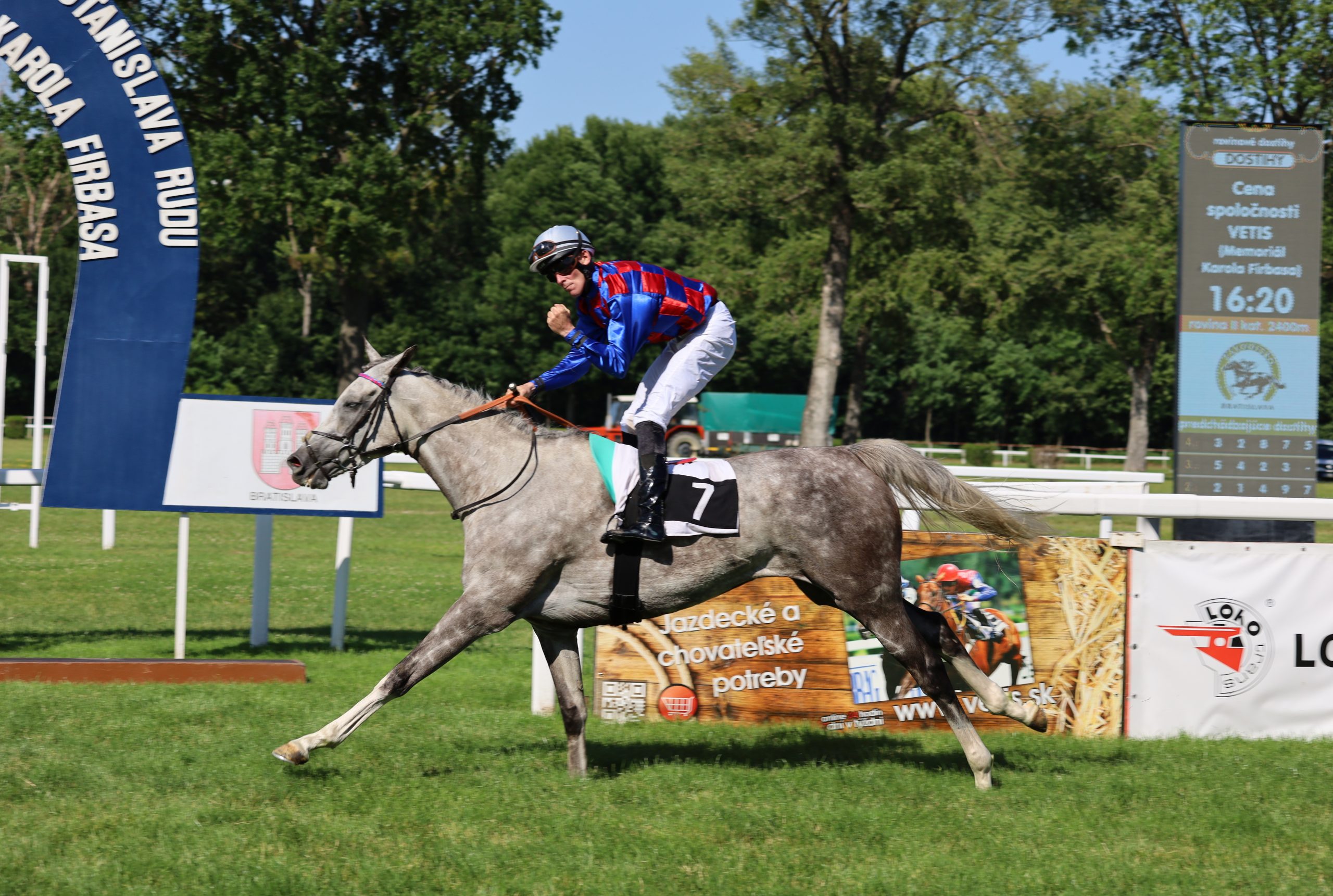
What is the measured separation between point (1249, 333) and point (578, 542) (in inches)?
245

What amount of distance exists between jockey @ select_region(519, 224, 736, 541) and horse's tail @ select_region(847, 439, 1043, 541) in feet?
3.17

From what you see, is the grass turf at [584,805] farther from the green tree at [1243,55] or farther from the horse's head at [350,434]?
the green tree at [1243,55]

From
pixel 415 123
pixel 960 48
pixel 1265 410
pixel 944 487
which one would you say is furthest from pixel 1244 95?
pixel 944 487

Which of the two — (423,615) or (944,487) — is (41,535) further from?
(944,487)

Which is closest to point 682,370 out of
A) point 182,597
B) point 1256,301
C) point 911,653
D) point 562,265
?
point 562,265

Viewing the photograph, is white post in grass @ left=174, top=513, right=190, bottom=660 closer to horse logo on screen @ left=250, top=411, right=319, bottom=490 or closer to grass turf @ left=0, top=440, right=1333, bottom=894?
horse logo on screen @ left=250, top=411, right=319, bottom=490

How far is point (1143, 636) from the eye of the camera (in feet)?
22.0

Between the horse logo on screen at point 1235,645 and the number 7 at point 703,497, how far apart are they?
3.04 meters

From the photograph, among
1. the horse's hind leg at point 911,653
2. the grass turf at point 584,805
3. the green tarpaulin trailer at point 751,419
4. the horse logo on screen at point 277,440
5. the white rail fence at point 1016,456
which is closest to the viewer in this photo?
the grass turf at point 584,805

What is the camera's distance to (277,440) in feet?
28.5

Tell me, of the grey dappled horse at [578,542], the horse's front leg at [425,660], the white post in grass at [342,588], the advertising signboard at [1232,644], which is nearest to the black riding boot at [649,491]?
the grey dappled horse at [578,542]

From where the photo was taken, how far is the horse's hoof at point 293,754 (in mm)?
5297

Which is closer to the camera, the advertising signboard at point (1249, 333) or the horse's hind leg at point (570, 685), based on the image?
the horse's hind leg at point (570, 685)

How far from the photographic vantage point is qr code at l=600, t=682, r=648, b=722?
684 centimetres
